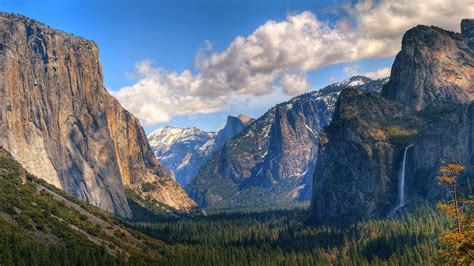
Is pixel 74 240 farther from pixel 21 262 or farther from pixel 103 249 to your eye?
pixel 21 262

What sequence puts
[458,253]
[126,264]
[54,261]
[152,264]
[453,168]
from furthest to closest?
[152,264] → [126,264] → [54,261] → [453,168] → [458,253]

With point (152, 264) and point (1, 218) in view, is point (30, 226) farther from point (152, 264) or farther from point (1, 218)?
point (152, 264)

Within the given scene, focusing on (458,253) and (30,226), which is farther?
(30,226)

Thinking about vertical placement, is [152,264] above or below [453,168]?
below

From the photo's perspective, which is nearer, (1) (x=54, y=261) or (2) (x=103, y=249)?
(1) (x=54, y=261)

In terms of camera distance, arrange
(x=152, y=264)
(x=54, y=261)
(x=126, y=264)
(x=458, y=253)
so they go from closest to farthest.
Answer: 1. (x=458, y=253)
2. (x=54, y=261)
3. (x=126, y=264)
4. (x=152, y=264)

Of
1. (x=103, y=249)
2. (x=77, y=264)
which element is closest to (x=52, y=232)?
(x=103, y=249)

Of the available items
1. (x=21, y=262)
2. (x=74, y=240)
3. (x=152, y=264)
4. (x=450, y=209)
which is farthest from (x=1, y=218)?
(x=450, y=209)

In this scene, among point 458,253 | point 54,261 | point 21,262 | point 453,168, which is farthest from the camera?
point 54,261

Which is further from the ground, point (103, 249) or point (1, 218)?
point (1, 218)
